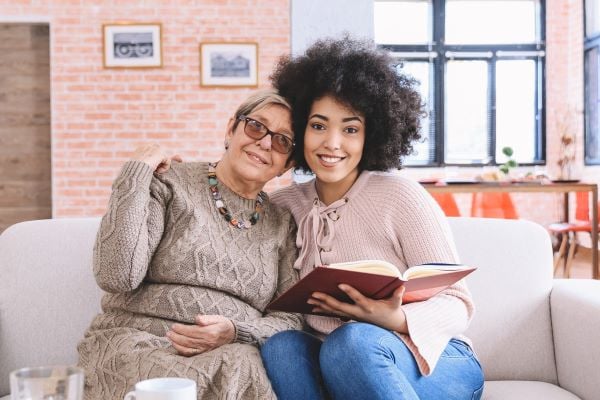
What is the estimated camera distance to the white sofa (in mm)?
1934

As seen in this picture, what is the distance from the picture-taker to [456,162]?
793 cm

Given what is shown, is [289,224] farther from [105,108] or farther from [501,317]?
[105,108]

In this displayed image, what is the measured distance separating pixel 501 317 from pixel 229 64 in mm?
A: 3990

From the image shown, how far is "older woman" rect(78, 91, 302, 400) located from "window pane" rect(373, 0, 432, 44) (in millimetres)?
6325

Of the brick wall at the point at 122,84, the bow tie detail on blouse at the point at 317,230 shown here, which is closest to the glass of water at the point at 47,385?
the bow tie detail on blouse at the point at 317,230

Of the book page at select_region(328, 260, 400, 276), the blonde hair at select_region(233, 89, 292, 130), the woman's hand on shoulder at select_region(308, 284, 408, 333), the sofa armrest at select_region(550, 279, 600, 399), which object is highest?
the blonde hair at select_region(233, 89, 292, 130)

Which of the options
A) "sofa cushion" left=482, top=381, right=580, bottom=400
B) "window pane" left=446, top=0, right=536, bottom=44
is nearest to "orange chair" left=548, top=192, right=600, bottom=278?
"window pane" left=446, top=0, right=536, bottom=44

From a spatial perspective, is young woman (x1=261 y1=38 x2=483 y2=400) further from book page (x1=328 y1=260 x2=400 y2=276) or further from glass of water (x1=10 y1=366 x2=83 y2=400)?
glass of water (x1=10 y1=366 x2=83 y2=400)

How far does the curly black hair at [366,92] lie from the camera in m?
1.87

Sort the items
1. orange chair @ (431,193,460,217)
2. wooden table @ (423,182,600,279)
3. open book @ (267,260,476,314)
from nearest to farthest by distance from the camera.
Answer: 1. open book @ (267,260,476,314)
2. wooden table @ (423,182,600,279)
3. orange chair @ (431,193,460,217)

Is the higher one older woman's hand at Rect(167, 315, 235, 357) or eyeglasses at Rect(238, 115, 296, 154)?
eyeglasses at Rect(238, 115, 296, 154)

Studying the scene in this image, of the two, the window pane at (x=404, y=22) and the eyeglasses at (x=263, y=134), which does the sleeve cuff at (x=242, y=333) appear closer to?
the eyeglasses at (x=263, y=134)

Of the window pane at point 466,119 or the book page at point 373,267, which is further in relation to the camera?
the window pane at point 466,119

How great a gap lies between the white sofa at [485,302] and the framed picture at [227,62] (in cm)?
361
